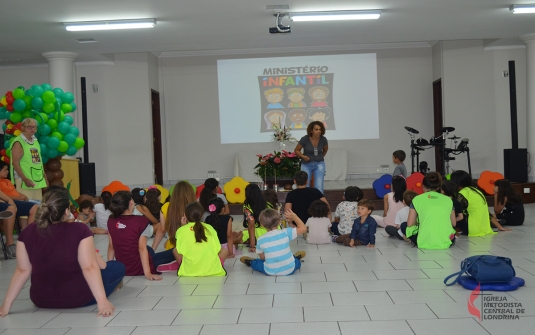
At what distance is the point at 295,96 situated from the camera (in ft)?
43.9

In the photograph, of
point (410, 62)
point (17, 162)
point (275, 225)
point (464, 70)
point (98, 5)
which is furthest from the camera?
point (410, 62)

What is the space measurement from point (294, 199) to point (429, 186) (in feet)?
4.96

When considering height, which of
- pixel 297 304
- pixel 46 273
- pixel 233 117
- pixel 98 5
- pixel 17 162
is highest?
pixel 98 5

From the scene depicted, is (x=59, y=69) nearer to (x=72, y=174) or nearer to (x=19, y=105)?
(x=72, y=174)

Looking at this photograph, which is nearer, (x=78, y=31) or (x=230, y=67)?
(x=78, y=31)

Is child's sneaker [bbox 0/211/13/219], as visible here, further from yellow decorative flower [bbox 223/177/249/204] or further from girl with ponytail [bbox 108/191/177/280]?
yellow decorative flower [bbox 223/177/249/204]

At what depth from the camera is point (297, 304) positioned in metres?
3.67

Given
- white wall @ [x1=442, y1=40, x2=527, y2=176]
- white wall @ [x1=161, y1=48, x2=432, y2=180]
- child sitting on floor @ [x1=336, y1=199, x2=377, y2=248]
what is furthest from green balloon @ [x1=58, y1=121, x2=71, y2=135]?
white wall @ [x1=442, y1=40, x2=527, y2=176]

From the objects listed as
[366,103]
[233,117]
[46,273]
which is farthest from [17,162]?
[366,103]

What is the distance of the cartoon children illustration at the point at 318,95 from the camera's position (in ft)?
44.0

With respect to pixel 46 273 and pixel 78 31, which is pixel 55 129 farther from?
pixel 46 273

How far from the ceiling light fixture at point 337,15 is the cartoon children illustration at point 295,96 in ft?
16.3

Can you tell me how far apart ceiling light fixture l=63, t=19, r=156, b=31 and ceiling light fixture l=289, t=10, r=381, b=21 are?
2.05 m

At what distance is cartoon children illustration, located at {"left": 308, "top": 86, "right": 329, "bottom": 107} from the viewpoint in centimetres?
1340
